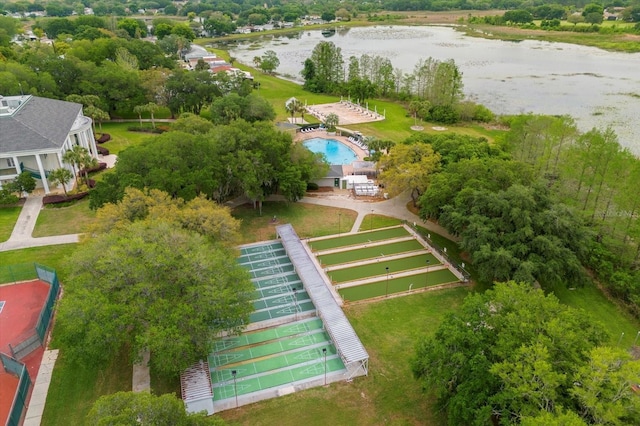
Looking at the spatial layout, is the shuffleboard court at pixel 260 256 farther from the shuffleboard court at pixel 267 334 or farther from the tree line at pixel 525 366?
the tree line at pixel 525 366

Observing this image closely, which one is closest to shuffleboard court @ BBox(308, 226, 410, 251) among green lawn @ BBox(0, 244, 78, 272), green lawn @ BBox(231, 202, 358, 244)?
green lawn @ BBox(231, 202, 358, 244)

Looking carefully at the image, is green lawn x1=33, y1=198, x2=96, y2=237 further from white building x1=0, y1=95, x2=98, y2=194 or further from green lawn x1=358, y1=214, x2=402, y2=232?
green lawn x1=358, y1=214, x2=402, y2=232

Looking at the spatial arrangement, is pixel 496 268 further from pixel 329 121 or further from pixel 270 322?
pixel 329 121

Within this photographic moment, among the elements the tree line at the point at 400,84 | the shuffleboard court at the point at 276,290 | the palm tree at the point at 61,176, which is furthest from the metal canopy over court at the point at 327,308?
the tree line at the point at 400,84

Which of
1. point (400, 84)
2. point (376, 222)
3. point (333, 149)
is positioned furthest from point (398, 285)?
point (400, 84)

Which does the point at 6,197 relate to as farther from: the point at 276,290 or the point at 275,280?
the point at 276,290

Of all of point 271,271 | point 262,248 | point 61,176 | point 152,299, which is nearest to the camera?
point 152,299
